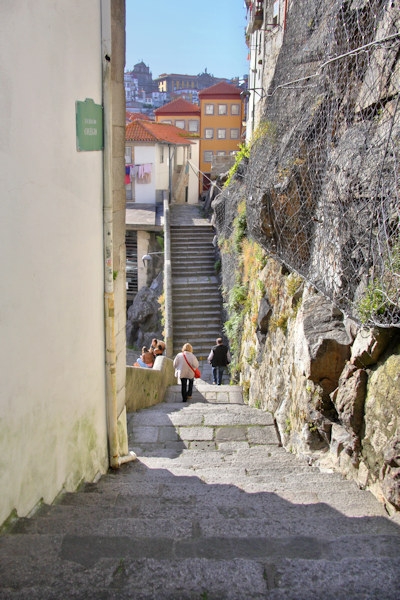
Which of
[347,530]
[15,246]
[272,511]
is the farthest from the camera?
[272,511]

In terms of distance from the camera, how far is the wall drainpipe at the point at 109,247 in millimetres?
4613

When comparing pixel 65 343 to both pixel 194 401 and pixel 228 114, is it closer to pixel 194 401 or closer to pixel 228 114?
pixel 194 401

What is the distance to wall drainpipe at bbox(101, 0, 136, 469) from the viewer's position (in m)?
4.61

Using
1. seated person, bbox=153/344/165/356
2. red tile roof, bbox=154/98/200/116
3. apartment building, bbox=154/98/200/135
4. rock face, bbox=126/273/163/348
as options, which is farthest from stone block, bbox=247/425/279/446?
red tile roof, bbox=154/98/200/116

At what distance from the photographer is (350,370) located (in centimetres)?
496

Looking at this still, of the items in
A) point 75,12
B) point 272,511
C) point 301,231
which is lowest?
point 272,511

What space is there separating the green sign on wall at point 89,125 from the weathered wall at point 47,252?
3.1 inches

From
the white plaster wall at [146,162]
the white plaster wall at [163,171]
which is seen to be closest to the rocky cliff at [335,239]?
the white plaster wall at [146,162]

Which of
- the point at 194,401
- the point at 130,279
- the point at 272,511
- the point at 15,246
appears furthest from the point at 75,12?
the point at 130,279

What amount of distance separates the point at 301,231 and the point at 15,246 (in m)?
4.58

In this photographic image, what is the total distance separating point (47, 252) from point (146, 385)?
19.7 ft

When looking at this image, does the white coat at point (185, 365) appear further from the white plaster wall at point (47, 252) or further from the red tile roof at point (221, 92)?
the red tile roof at point (221, 92)

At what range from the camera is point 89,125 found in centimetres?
431

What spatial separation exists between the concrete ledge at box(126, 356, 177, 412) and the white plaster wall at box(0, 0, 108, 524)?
3.67m
